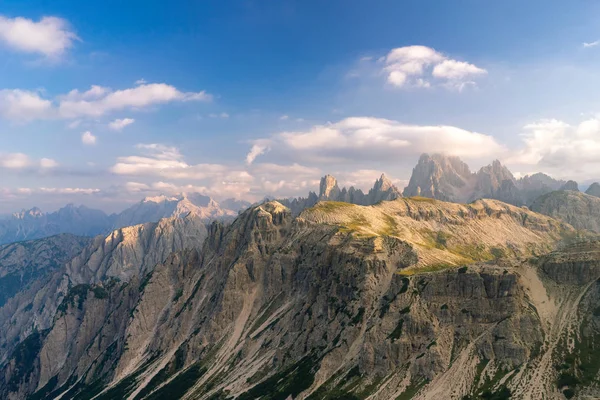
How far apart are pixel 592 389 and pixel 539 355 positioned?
28.3 m

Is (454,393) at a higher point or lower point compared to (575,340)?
lower

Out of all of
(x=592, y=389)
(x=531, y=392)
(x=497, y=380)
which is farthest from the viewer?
(x=497, y=380)

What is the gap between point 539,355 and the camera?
653 feet

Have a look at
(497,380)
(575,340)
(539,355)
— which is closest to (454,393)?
(497,380)

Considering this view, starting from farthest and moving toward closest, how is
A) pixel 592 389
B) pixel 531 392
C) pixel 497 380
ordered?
pixel 497 380 < pixel 531 392 < pixel 592 389

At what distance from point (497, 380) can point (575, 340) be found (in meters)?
44.0

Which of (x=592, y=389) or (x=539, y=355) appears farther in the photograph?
(x=539, y=355)

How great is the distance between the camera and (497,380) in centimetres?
19575

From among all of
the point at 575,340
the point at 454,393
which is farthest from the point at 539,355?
the point at 454,393

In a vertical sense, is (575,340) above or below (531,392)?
above

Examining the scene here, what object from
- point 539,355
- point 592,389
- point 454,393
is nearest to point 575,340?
point 539,355

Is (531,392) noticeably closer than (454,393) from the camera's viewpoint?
Yes

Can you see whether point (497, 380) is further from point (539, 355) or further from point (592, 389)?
point (592, 389)

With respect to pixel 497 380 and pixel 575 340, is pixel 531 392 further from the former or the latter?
pixel 575 340
